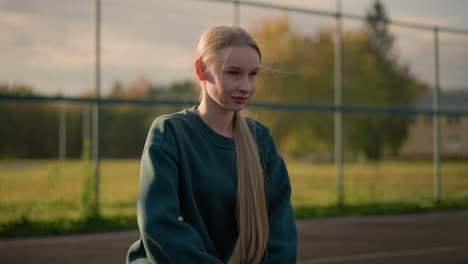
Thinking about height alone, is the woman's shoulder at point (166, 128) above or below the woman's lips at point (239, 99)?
below

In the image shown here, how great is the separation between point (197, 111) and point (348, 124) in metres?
27.3

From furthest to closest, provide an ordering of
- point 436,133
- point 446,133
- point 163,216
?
point 446,133 < point 436,133 < point 163,216

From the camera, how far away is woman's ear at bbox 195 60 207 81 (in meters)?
1.71

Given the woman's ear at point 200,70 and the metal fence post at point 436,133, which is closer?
the woman's ear at point 200,70

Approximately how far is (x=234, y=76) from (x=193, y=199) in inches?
16.3

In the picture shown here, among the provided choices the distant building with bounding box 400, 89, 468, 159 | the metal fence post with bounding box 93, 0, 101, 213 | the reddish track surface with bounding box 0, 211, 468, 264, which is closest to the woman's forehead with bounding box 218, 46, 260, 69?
the reddish track surface with bounding box 0, 211, 468, 264

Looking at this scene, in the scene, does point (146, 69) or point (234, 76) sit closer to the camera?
point (234, 76)

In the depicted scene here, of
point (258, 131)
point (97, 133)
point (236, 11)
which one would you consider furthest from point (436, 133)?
point (258, 131)

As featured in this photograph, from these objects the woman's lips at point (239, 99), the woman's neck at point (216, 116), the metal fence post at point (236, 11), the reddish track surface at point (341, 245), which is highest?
the metal fence post at point (236, 11)

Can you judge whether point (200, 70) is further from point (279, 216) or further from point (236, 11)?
point (236, 11)

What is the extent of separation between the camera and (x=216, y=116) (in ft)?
5.69

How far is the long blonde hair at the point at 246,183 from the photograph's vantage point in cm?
163

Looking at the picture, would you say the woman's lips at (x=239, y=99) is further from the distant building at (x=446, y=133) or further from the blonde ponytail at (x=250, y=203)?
the distant building at (x=446, y=133)

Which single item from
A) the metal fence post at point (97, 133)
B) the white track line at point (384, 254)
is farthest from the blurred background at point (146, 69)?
the white track line at point (384, 254)
